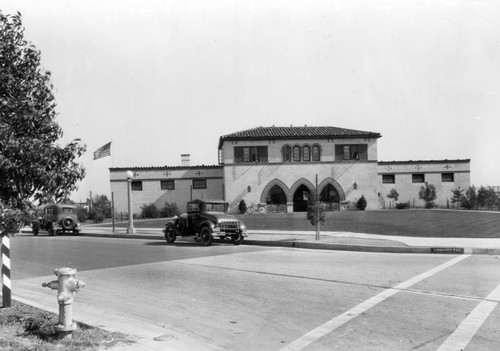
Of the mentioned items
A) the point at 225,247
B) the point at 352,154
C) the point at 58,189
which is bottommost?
the point at 225,247

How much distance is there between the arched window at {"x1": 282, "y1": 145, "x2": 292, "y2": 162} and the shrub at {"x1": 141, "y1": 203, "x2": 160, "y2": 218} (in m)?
13.0

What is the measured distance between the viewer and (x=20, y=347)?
525 cm

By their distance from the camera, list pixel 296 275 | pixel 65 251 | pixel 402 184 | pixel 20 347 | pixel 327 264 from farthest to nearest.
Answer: pixel 402 184
pixel 65 251
pixel 327 264
pixel 296 275
pixel 20 347

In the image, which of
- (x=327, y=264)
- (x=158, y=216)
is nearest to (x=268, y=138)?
(x=158, y=216)

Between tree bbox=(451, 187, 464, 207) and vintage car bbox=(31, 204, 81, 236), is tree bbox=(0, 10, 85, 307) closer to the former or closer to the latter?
vintage car bbox=(31, 204, 81, 236)

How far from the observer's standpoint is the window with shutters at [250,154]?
45.7 metres

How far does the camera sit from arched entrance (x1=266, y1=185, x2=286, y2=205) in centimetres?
4566

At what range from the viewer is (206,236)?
18406 mm

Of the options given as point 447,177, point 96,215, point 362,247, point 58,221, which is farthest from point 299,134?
point 362,247

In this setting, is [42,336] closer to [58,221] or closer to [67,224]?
[67,224]

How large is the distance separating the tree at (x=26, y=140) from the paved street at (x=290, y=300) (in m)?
1.97

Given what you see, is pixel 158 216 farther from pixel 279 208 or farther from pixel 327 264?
pixel 327 264

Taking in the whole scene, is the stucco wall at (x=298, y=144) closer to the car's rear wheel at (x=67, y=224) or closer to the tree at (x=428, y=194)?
the tree at (x=428, y=194)

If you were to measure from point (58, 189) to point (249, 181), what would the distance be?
39363mm
